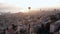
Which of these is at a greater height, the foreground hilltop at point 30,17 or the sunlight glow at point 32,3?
the sunlight glow at point 32,3

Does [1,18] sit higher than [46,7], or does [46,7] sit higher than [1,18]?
[46,7]

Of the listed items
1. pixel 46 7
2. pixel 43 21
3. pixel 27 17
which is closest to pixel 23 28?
pixel 27 17

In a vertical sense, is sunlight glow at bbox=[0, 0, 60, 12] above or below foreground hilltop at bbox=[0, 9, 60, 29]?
above

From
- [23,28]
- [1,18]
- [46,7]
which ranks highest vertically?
[46,7]

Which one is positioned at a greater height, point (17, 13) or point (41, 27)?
point (17, 13)

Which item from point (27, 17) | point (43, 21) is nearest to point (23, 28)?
point (27, 17)

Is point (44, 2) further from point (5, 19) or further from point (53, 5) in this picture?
point (5, 19)

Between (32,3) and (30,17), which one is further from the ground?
(32,3)

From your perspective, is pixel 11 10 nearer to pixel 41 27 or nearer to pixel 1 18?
pixel 1 18
